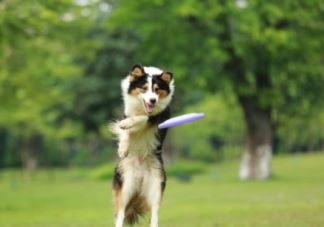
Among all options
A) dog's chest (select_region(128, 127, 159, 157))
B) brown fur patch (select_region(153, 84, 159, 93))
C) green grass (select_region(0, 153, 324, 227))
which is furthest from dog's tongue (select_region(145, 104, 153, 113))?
green grass (select_region(0, 153, 324, 227))

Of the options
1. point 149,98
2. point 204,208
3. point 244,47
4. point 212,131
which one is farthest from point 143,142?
point 212,131

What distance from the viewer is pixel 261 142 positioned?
36844 millimetres

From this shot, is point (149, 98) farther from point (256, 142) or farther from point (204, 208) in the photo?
point (256, 142)

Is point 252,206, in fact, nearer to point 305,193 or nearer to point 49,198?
point 305,193

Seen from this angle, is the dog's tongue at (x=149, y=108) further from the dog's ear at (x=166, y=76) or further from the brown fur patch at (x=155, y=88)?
the dog's ear at (x=166, y=76)

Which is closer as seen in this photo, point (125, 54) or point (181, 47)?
point (181, 47)

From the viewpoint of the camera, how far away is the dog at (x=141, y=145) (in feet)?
32.9

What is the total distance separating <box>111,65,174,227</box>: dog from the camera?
1004 centimetres

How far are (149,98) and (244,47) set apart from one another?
25.1m

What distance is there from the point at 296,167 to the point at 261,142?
15612 mm

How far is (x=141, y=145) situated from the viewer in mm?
10328

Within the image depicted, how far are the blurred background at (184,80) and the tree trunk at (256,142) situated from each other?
0.05 m

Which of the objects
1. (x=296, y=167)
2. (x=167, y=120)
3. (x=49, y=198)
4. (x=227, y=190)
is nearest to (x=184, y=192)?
(x=227, y=190)

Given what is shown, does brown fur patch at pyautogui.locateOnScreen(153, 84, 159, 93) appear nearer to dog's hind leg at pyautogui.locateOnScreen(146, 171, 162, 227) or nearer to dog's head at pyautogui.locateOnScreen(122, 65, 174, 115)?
dog's head at pyautogui.locateOnScreen(122, 65, 174, 115)
